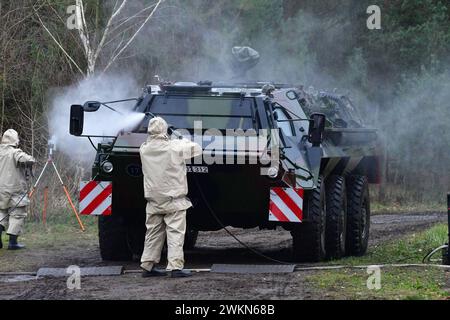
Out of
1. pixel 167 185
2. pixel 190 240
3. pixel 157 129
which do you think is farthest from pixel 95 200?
pixel 190 240

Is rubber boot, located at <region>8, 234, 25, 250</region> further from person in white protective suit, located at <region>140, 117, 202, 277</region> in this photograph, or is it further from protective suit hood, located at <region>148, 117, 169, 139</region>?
protective suit hood, located at <region>148, 117, 169, 139</region>

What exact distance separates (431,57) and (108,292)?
20.1 meters

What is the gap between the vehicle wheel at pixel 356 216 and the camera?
14.4 meters

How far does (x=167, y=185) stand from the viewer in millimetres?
11047

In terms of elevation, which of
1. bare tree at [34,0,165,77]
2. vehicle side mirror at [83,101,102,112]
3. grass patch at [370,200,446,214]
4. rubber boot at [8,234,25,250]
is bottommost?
grass patch at [370,200,446,214]

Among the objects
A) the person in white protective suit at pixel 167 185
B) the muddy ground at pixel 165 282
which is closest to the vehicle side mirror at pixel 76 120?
the person in white protective suit at pixel 167 185

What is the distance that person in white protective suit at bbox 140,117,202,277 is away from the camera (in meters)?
11.0

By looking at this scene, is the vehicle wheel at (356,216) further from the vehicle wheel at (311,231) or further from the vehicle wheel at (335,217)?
the vehicle wheel at (311,231)

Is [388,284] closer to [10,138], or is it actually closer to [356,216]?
[356,216]

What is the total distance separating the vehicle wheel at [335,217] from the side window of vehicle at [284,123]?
3.84ft

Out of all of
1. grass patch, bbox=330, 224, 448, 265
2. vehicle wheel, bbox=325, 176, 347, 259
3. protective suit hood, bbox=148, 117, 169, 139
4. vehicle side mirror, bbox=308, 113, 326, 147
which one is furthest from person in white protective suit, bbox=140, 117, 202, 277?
vehicle wheel, bbox=325, 176, 347, 259

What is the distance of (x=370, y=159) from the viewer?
15938 mm

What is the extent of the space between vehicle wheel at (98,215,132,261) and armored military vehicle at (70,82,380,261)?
12mm
